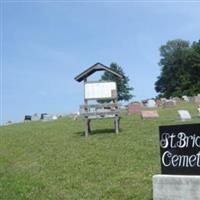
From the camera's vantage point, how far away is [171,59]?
111750 millimetres

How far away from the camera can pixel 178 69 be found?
353ft

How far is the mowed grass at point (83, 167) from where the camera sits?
10.4m

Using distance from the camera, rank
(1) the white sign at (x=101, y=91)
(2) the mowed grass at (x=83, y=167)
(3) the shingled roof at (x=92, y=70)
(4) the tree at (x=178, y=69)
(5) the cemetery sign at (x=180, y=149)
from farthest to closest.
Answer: (4) the tree at (x=178, y=69), (3) the shingled roof at (x=92, y=70), (1) the white sign at (x=101, y=91), (2) the mowed grass at (x=83, y=167), (5) the cemetery sign at (x=180, y=149)

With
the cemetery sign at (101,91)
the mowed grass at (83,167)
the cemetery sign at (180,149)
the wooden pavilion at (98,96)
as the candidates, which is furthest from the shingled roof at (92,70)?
the cemetery sign at (180,149)

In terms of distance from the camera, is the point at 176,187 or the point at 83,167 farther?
the point at 83,167

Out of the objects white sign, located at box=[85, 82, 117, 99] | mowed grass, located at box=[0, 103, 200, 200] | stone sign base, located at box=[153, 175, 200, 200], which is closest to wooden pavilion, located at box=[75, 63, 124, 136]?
white sign, located at box=[85, 82, 117, 99]

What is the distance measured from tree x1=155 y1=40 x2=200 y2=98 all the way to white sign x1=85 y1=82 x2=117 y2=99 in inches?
2884

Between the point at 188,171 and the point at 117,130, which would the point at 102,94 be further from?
the point at 188,171

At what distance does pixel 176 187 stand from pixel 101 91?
12.8 m

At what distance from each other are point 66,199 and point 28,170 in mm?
3911

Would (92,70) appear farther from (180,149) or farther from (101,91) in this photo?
(180,149)

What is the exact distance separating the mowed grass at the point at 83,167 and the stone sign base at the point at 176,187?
90 cm

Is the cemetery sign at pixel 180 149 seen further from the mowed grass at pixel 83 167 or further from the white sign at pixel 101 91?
the white sign at pixel 101 91

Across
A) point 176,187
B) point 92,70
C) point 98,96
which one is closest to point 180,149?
point 176,187
